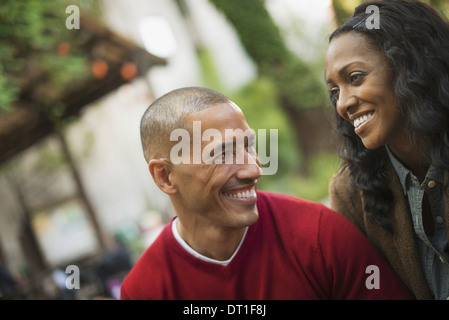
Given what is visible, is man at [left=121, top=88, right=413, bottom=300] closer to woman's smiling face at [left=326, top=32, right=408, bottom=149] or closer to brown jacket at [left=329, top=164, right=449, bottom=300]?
brown jacket at [left=329, top=164, right=449, bottom=300]

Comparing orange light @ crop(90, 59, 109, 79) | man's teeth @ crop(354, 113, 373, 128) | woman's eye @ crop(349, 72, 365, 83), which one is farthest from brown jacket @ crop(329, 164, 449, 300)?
orange light @ crop(90, 59, 109, 79)

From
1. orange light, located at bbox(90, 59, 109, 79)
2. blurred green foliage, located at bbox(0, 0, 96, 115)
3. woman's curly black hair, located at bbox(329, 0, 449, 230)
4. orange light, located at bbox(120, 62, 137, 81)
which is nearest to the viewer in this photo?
woman's curly black hair, located at bbox(329, 0, 449, 230)

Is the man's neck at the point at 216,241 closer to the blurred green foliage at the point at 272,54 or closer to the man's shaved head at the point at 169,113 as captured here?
the man's shaved head at the point at 169,113

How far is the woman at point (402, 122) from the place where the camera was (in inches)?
61.0

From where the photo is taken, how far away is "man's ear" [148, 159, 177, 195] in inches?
73.2

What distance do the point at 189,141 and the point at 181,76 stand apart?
13.3 meters

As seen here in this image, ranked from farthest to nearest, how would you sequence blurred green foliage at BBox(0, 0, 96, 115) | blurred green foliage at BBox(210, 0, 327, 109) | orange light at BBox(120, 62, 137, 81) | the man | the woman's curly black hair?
1. blurred green foliage at BBox(210, 0, 327, 109)
2. orange light at BBox(120, 62, 137, 81)
3. blurred green foliage at BBox(0, 0, 96, 115)
4. the man
5. the woman's curly black hair

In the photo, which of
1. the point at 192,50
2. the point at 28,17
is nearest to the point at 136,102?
the point at 192,50

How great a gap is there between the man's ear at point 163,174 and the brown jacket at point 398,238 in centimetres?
92

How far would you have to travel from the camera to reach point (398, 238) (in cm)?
184

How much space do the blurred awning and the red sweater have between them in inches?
160

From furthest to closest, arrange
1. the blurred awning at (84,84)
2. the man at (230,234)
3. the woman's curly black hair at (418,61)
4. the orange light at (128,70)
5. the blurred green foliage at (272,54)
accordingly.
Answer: the blurred green foliage at (272,54), the orange light at (128,70), the blurred awning at (84,84), the man at (230,234), the woman's curly black hair at (418,61)

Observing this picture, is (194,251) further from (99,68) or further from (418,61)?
(99,68)

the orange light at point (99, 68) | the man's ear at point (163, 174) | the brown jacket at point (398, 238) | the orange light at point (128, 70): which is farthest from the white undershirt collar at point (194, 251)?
the orange light at point (128, 70)
